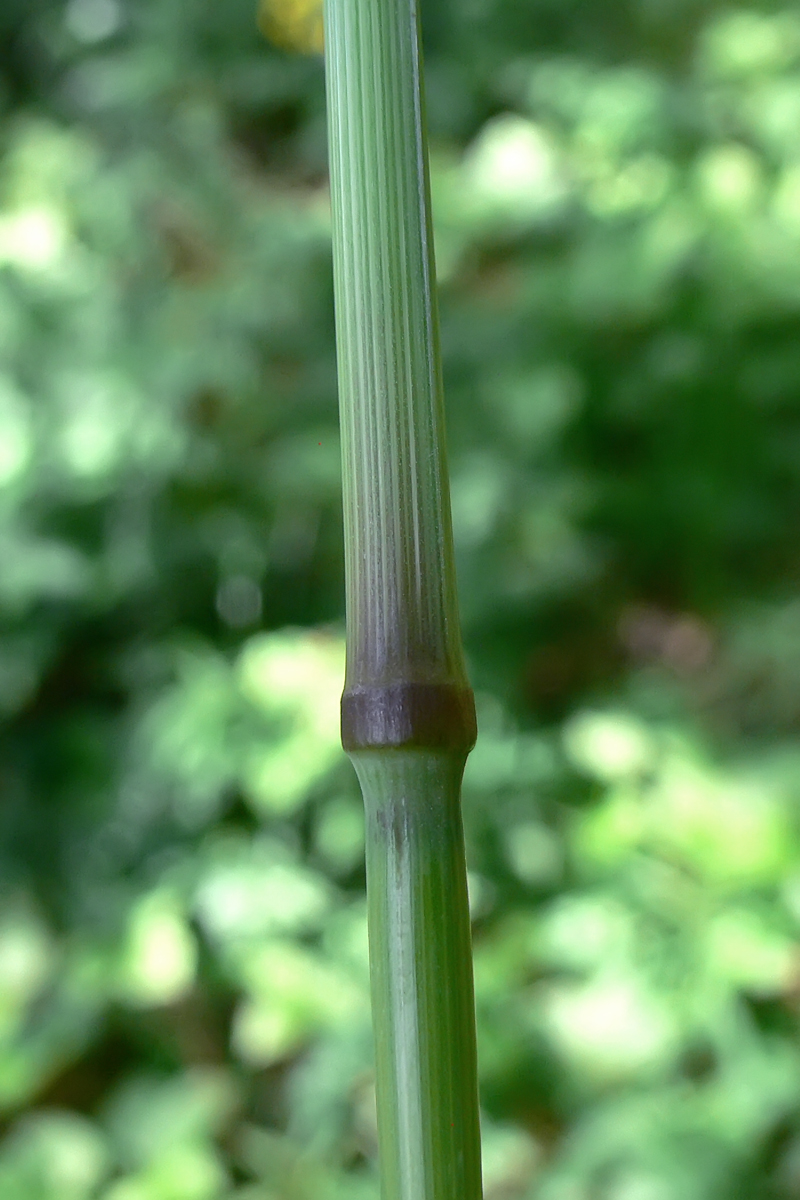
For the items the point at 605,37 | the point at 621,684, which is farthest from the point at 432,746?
the point at 605,37

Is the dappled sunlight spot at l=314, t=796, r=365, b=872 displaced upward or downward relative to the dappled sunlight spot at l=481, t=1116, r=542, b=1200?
upward

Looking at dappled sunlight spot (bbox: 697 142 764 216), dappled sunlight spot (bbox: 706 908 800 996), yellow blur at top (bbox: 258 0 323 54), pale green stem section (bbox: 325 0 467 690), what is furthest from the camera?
yellow blur at top (bbox: 258 0 323 54)

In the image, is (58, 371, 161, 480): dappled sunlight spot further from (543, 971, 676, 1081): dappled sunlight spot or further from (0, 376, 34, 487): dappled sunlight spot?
(543, 971, 676, 1081): dappled sunlight spot

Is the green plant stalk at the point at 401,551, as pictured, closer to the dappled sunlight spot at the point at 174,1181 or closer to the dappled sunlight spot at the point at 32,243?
the dappled sunlight spot at the point at 174,1181

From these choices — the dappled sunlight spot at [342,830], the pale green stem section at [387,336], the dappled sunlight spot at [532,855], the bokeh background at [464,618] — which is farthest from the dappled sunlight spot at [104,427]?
the pale green stem section at [387,336]

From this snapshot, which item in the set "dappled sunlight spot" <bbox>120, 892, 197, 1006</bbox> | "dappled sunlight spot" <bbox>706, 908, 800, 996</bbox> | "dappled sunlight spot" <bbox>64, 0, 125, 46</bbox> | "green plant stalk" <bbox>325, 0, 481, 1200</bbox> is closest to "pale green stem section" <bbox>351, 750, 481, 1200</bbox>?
"green plant stalk" <bbox>325, 0, 481, 1200</bbox>

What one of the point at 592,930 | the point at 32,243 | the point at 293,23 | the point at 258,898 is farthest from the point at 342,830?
the point at 293,23
